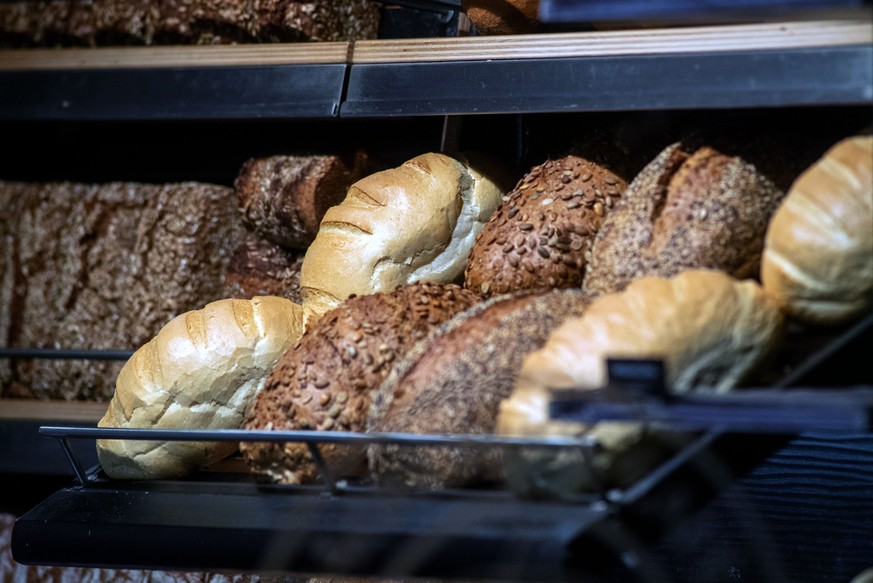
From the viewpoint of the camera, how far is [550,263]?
55.1 inches

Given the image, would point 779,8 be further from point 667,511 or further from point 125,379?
point 125,379

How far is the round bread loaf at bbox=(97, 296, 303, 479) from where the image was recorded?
138 cm

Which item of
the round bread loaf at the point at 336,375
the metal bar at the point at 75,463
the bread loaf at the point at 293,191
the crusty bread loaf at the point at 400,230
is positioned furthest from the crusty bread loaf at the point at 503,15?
the metal bar at the point at 75,463

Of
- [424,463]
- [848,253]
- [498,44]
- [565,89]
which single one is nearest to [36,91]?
[498,44]

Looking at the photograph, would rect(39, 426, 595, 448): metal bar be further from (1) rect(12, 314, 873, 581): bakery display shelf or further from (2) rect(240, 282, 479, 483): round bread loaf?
(2) rect(240, 282, 479, 483): round bread loaf

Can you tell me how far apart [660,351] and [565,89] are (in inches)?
20.5

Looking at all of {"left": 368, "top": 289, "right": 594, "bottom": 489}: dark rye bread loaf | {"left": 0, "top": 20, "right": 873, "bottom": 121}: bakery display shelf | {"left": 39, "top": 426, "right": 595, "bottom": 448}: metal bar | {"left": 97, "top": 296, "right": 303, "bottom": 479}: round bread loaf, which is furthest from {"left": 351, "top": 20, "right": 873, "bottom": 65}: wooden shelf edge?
{"left": 39, "top": 426, "right": 595, "bottom": 448}: metal bar

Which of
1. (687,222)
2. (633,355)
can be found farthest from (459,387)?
(687,222)

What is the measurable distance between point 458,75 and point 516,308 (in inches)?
17.4

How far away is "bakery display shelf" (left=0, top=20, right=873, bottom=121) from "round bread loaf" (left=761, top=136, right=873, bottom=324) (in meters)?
0.12

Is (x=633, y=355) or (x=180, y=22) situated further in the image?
(x=180, y=22)

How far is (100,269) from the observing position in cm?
192

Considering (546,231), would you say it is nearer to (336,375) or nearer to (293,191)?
(336,375)

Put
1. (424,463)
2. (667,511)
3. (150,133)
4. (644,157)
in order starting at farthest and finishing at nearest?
(150,133)
(644,157)
(424,463)
(667,511)
